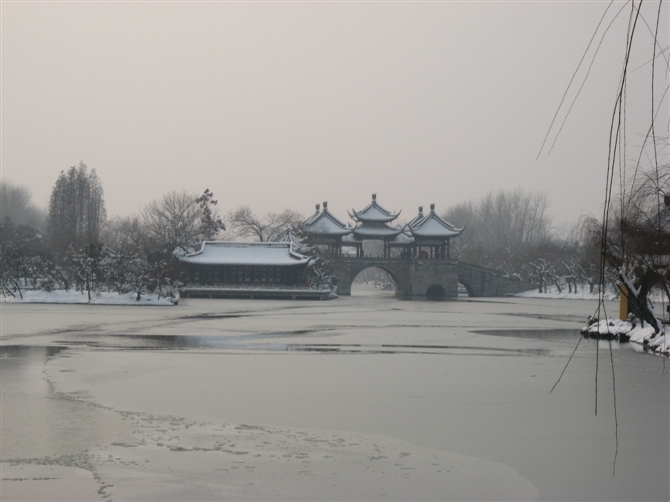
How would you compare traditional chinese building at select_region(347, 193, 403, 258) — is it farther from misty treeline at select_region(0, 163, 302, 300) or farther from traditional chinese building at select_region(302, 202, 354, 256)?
misty treeline at select_region(0, 163, 302, 300)

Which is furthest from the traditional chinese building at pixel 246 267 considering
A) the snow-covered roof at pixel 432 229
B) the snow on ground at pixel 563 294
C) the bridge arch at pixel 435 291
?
the snow on ground at pixel 563 294

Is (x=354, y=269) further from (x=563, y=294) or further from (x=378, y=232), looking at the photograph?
(x=563, y=294)

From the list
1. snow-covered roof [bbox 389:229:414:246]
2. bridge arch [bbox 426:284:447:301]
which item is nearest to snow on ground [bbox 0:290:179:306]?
bridge arch [bbox 426:284:447:301]

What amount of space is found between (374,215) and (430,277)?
262 inches

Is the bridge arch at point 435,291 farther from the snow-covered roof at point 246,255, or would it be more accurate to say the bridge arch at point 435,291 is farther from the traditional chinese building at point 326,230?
the snow-covered roof at point 246,255

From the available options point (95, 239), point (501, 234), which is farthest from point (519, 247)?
point (95, 239)

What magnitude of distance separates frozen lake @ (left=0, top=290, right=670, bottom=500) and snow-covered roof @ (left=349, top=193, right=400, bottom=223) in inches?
1608

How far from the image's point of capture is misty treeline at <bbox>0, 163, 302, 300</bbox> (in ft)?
119

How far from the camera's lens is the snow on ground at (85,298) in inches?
1356

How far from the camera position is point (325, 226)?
174ft

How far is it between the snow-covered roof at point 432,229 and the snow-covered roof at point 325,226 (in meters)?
4.96

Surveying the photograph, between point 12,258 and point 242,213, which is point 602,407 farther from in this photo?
point 242,213

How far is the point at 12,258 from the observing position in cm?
3866

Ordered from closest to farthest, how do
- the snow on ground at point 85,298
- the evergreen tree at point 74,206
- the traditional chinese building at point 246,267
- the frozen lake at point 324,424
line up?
the frozen lake at point 324,424, the snow on ground at point 85,298, the traditional chinese building at point 246,267, the evergreen tree at point 74,206
